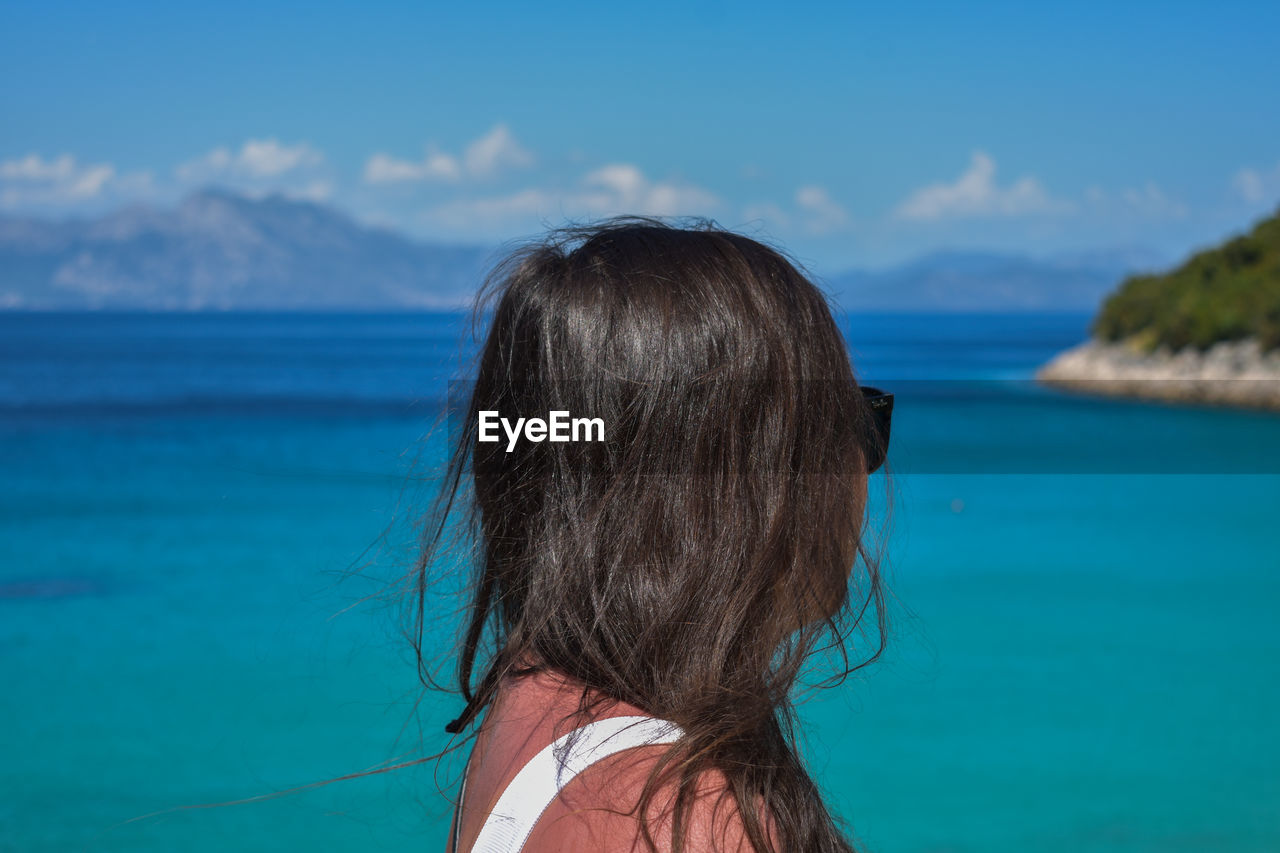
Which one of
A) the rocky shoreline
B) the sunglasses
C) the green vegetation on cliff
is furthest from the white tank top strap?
the green vegetation on cliff

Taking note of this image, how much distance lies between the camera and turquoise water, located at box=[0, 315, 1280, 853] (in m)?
6.85

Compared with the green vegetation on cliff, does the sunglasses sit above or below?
below

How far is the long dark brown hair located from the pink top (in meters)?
0.04

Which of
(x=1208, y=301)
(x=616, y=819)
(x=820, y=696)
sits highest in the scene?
(x=1208, y=301)

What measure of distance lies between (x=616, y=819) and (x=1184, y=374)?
101 feet

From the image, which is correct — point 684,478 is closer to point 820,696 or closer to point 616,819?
point 616,819

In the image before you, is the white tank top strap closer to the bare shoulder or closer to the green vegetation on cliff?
the bare shoulder

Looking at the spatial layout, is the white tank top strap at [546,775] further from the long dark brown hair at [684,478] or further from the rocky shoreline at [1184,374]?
the rocky shoreline at [1184,374]

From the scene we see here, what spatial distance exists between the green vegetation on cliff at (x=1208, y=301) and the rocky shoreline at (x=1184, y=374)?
13.2 inches

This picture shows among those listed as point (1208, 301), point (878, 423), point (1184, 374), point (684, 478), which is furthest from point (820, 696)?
point (1208, 301)

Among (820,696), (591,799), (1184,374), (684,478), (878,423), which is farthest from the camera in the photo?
(1184,374)

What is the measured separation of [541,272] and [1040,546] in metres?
14.2

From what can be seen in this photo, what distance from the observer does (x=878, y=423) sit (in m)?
1.22

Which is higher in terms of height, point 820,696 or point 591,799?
point 591,799
